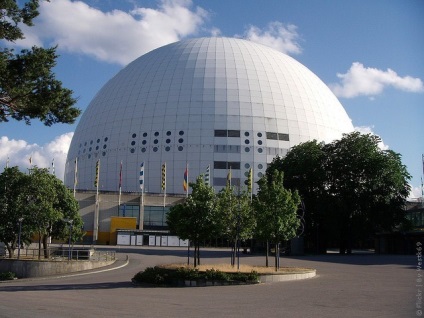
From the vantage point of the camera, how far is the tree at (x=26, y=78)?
58.3ft

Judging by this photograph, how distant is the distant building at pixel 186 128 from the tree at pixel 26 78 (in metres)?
52.8

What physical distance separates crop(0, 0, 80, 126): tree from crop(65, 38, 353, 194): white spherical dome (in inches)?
2260

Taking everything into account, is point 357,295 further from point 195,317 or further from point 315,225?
point 315,225

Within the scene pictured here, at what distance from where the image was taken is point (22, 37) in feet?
60.2

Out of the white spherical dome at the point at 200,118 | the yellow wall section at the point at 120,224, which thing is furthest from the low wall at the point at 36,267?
the white spherical dome at the point at 200,118

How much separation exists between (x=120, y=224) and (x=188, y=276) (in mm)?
51994

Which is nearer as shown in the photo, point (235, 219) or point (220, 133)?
point (235, 219)

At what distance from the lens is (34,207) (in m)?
37.9

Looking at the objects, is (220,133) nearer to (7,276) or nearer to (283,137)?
(283,137)

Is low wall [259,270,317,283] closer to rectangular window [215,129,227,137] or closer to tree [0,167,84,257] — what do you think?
tree [0,167,84,257]

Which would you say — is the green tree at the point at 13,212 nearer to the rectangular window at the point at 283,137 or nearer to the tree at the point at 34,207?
the tree at the point at 34,207

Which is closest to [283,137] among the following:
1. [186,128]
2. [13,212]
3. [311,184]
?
[186,128]

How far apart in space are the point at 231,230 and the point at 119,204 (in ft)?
157

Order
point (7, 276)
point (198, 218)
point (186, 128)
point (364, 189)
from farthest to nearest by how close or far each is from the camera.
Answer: point (186, 128), point (364, 189), point (7, 276), point (198, 218)
